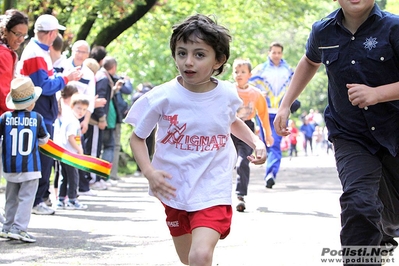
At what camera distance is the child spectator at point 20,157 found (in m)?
7.84

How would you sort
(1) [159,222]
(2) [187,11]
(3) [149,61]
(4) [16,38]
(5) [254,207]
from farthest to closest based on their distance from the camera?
1. (3) [149,61]
2. (2) [187,11]
3. (5) [254,207]
4. (1) [159,222]
5. (4) [16,38]

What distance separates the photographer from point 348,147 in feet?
17.0

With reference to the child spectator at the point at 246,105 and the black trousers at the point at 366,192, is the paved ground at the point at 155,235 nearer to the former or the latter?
the child spectator at the point at 246,105

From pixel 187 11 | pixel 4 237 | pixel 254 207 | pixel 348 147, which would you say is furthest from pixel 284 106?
pixel 187 11

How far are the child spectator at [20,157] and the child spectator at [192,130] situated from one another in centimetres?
295

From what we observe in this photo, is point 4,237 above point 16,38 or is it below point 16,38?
below

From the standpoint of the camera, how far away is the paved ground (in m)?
6.90

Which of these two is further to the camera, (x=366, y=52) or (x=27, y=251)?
(x=27, y=251)

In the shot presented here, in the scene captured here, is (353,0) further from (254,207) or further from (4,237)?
(254,207)

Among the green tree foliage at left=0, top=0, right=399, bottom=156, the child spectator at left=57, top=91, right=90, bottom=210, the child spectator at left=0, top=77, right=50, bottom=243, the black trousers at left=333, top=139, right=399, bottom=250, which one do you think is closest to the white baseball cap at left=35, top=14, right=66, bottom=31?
the child spectator at left=57, top=91, right=90, bottom=210

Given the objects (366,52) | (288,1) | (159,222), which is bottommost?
(159,222)

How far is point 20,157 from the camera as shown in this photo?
796cm

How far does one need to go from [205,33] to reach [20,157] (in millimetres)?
3419

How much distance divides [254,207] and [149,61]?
21.9 metres
